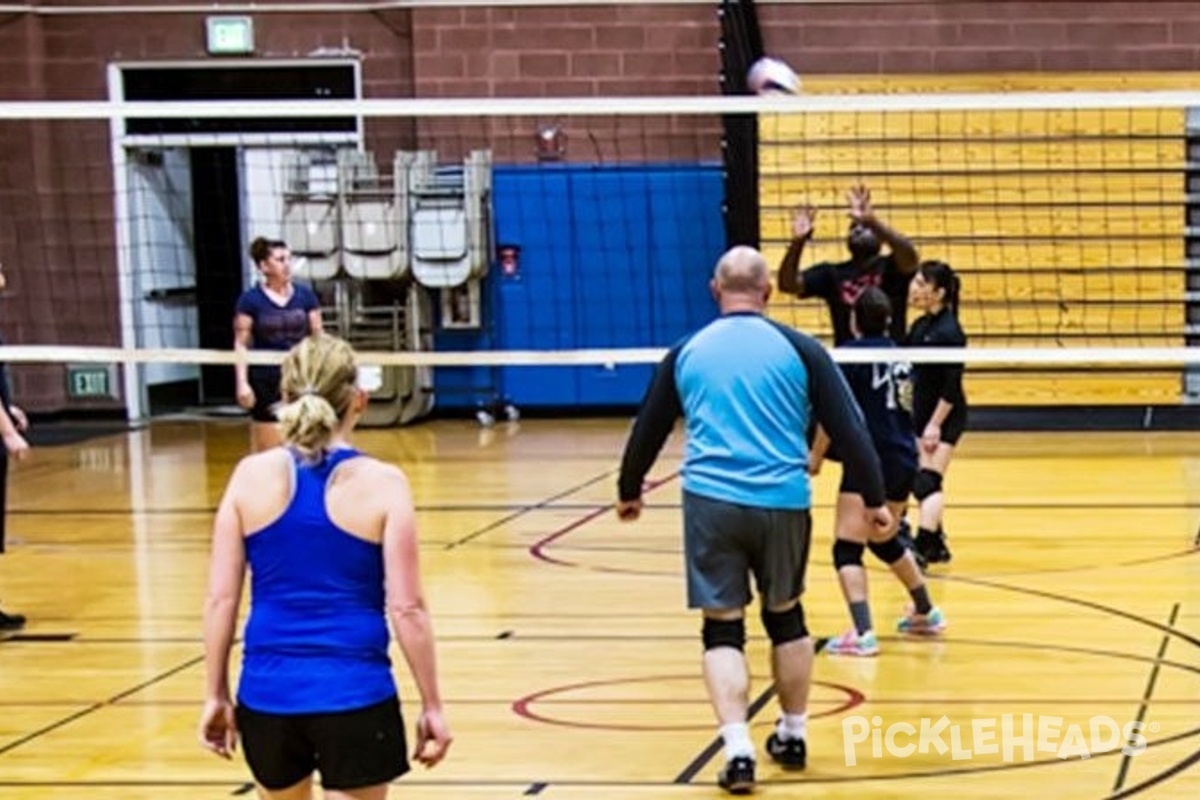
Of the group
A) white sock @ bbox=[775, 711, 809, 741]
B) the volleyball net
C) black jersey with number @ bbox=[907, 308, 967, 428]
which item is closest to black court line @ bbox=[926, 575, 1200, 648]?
black jersey with number @ bbox=[907, 308, 967, 428]

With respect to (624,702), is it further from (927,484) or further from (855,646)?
(927,484)

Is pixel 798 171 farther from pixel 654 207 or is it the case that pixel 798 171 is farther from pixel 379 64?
pixel 379 64

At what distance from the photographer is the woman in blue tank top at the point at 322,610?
14.6ft

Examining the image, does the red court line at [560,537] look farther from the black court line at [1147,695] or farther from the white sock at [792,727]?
the white sock at [792,727]

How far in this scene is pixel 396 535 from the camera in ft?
14.6

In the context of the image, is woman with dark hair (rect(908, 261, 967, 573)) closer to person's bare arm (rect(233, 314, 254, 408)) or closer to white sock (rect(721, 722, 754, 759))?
person's bare arm (rect(233, 314, 254, 408))

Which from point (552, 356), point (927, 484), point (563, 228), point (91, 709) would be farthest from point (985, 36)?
point (91, 709)

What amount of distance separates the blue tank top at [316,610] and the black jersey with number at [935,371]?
6.51 meters

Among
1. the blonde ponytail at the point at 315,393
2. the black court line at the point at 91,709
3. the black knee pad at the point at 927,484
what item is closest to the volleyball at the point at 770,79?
the black knee pad at the point at 927,484

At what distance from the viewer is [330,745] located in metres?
4.44

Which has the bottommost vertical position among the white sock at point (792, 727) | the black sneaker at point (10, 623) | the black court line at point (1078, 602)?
the black court line at point (1078, 602)

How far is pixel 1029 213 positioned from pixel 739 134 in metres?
2.52

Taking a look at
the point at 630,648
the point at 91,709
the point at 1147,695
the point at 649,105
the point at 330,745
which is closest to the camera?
the point at 330,745

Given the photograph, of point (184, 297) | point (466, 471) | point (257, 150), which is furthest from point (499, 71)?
point (466, 471)
